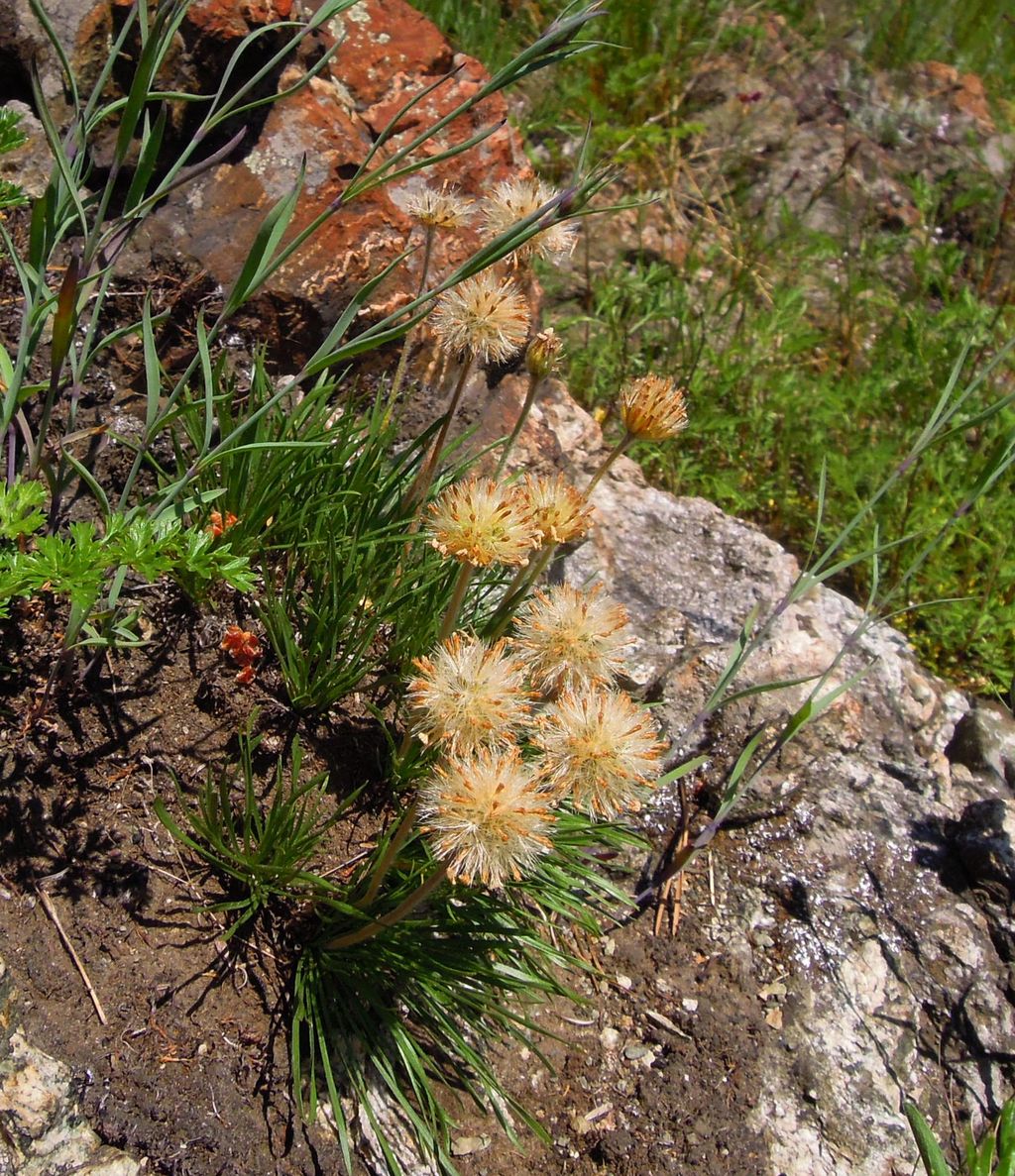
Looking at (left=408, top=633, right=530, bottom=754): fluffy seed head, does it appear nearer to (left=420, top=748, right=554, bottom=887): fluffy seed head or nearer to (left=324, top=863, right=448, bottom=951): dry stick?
(left=420, top=748, right=554, bottom=887): fluffy seed head

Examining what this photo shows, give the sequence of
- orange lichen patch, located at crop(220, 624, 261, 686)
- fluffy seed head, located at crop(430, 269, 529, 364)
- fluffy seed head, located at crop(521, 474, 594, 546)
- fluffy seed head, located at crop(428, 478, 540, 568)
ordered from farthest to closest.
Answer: orange lichen patch, located at crop(220, 624, 261, 686) < fluffy seed head, located at crop(430, 269, 529, 364) < fluffy seed head, located at crop(521, 474, 594, 546) < fluffy seed head, located at crop(428, 478, 540, 568)

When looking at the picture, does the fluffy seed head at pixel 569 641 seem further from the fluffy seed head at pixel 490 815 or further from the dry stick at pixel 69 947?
the dry stick at pixel 69 947

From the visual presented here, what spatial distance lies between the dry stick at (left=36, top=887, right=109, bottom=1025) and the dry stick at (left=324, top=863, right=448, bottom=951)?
0.44 metres

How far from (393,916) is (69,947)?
25.3 inches

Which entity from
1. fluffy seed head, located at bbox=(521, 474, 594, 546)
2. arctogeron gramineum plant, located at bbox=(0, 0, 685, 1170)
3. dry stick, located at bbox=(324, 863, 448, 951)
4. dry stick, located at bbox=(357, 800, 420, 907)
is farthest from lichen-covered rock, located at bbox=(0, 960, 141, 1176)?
fluffy seed head, located at bbox=(521, 474, 594, 546)

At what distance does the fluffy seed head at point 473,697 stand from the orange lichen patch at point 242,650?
0.81m

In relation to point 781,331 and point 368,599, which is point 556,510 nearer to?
point 368,599

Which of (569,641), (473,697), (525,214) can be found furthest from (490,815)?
(525,214)

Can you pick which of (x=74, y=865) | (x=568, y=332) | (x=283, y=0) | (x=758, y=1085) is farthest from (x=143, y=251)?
(x=758, y=1085)

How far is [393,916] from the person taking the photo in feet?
5.92

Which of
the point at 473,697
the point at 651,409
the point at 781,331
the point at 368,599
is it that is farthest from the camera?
the point at 781,331

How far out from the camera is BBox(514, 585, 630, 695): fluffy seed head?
1.77 m

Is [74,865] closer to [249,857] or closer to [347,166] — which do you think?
[249,857]

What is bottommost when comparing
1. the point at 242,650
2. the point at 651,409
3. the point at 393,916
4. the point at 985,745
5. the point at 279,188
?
the point at 985,745
